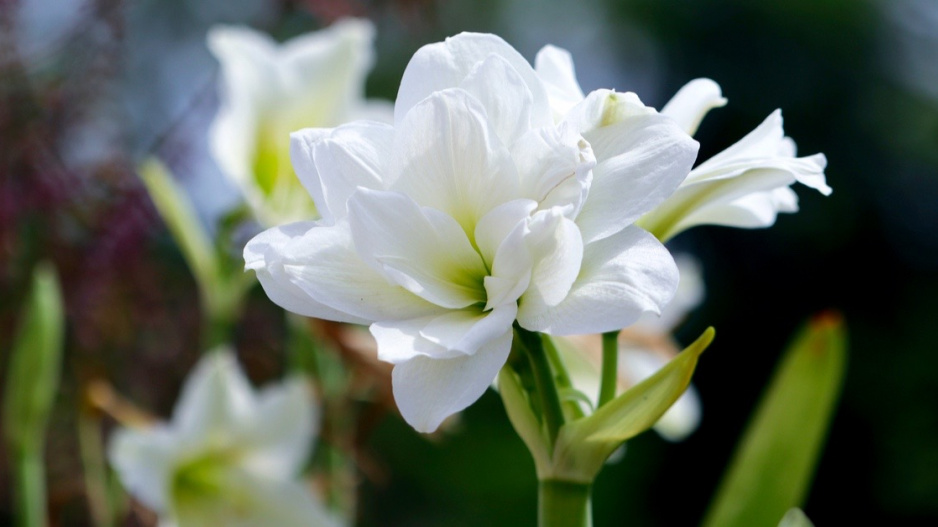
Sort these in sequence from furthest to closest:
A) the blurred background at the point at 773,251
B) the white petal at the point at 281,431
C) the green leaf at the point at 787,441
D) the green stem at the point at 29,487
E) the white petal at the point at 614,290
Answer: the blurred background at the point at 773,251 < the white petal at the point at 281,431 < the green stem at the point at 29,487 < the green leaf at the point at 787,441 < the white petal at the point at 614,290

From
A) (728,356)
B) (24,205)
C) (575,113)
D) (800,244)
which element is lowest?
(728,356)

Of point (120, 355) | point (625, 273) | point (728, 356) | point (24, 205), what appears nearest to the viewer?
point (625, 273)

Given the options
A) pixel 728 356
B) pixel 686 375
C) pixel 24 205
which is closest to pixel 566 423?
pixel 686 375

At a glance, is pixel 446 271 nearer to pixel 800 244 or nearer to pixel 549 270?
pixel 549 270

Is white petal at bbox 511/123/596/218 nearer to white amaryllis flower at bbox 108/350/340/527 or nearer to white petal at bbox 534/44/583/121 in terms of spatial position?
white petal at bbox 534/44/583/121

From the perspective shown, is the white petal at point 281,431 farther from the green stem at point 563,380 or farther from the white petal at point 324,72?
the green stem at point 563,380

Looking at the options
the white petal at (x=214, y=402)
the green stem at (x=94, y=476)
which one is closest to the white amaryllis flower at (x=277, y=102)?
the white petal at (x=214, y=402)

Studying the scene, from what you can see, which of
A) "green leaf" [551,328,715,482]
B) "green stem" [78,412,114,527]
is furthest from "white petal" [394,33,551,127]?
"green stem" [78,412,114,527]
